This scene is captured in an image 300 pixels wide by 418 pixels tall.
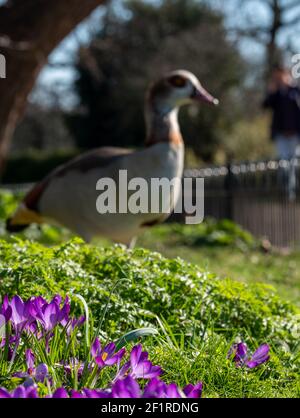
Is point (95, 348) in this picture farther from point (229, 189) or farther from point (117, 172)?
point (229, 189)

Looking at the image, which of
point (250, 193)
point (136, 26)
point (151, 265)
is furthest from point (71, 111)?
point (151, 265)

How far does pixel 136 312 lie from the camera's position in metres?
3.09

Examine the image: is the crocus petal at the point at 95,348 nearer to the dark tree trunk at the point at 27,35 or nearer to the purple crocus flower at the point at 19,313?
the purple crocus flower at the point at 19,313

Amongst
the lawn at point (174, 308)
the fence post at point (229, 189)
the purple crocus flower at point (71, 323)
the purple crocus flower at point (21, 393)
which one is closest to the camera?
the purple crocus flower at point (21, 393)

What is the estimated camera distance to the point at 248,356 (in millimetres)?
2842

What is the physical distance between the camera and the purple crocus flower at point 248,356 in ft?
8.86

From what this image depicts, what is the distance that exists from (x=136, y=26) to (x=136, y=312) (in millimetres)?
30433

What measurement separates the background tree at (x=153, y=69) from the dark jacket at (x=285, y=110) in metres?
16.1

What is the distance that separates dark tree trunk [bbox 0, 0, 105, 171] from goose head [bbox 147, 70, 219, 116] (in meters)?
3.36

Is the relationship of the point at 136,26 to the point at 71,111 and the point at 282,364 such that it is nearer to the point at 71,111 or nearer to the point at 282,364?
the point at 71,111

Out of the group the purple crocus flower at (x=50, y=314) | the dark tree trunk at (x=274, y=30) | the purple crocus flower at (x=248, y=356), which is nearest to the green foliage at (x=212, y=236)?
the purple crocus flower at (x=248, y=356)

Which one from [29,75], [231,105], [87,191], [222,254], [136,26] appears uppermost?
[136,26]

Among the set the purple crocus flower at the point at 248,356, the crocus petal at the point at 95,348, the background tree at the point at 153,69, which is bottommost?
the purple crocus flower at the point at 248,356

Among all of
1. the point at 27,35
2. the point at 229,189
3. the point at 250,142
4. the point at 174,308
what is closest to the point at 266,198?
the point at 229,189
